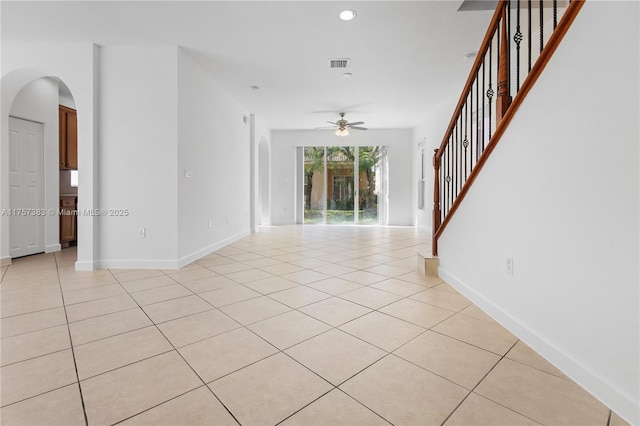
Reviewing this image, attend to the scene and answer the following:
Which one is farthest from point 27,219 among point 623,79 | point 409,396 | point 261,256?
point 623,79

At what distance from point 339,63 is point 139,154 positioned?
286 centimetres

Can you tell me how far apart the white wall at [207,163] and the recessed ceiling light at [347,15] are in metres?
2.07

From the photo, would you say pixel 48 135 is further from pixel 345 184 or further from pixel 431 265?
pixel 345 184

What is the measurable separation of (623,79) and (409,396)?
157cm

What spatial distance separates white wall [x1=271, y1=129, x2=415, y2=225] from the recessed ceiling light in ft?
20.0

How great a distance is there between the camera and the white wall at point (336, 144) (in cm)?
914

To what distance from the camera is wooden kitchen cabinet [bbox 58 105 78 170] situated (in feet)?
17.7

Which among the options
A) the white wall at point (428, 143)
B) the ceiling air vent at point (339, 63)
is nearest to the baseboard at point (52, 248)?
the ceiling air vent at point (339, 63)

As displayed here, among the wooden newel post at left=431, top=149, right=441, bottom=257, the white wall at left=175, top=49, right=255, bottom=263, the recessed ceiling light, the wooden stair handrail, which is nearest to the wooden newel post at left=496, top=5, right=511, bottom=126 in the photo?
the wooden stair handrail

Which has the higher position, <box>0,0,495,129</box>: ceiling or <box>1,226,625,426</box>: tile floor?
<box>0,0,495,129</box>: ceiling

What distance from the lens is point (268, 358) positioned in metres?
1.71

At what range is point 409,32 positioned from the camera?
3.56 m

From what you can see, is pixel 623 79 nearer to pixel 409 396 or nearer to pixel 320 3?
pixel 409 396

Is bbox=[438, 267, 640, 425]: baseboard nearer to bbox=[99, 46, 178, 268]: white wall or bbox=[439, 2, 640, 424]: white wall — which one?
bbox=[439, 2, 640, 424]: white wall
